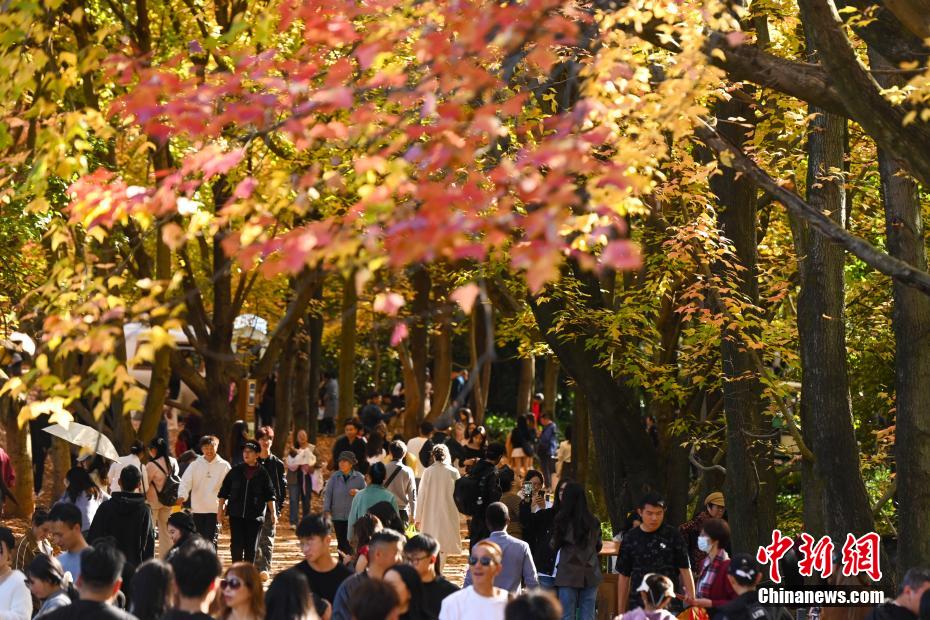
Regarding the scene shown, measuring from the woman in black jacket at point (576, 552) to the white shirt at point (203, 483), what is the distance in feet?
18.5

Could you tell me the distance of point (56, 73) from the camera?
26.2 ft

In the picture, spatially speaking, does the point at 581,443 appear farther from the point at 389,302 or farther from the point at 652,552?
the point at 389,302

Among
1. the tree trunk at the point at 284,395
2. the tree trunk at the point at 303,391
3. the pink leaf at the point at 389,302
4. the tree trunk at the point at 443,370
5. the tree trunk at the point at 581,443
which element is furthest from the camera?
the tree trunk at the point at 303,391

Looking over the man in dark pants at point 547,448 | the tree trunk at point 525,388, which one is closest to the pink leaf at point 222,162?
the man in dark pants at point 547,448

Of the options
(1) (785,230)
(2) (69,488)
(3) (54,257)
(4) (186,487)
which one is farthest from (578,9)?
(1) (785,230)

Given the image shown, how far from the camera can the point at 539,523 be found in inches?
499

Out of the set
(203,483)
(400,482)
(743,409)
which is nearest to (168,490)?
(203,483)

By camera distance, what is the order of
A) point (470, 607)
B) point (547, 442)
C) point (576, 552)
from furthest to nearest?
point (547, 442) < point (576, 552) < point (470, 607)

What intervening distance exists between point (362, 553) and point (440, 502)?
644cm

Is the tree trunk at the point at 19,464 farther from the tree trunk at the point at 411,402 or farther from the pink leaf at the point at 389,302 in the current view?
the pink leaf at the point at 389,302

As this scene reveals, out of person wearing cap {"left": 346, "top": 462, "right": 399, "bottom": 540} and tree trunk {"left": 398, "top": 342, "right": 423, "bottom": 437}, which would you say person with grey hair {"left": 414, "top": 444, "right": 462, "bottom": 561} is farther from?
tree trunk {"left": 398, "top": 342, "right": 423, "bottom": 437}

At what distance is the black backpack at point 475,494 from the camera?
13.5 metres

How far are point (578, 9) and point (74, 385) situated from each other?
16.7 ft

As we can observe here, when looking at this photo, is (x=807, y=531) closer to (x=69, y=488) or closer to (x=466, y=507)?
(x=466, y=507)
